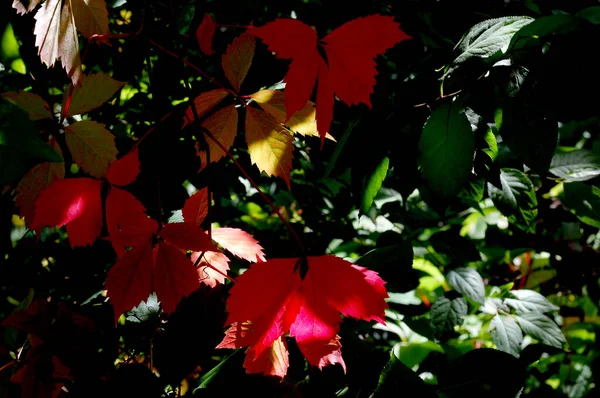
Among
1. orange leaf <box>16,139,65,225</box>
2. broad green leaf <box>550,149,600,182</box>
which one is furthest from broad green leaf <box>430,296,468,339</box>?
orange leaf <box>16,139,65,225</box>

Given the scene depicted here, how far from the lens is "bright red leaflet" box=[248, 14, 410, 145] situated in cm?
65

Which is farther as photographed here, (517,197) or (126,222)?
(517,197)

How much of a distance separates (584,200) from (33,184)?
1.26 meters

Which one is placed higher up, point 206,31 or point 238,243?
point 206,31

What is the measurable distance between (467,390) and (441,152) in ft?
1.10

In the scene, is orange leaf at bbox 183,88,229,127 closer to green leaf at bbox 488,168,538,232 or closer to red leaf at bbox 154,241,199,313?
red leaf at bbox 154,241,199,313

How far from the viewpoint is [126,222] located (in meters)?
0.68

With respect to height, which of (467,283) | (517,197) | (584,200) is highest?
(517,197)

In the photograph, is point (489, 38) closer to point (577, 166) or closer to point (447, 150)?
point (447, 150)

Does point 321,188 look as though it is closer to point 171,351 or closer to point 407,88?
→ point 407,88

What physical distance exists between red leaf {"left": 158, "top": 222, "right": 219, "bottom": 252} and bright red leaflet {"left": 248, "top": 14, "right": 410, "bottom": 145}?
228mm

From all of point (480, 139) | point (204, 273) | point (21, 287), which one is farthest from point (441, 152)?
point (21, 287)

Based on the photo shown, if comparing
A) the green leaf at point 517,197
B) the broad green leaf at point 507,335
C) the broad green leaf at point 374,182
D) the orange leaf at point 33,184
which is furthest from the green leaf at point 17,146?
the broad green leaf at point 507,335

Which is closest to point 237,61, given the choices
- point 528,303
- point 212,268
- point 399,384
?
point 212,268
